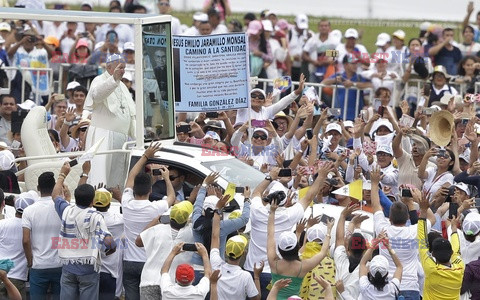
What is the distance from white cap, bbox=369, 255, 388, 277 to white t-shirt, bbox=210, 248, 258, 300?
122 centimetres

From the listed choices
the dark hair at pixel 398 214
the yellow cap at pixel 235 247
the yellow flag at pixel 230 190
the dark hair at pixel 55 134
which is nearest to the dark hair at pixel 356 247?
the dark hair at pixel 398 214

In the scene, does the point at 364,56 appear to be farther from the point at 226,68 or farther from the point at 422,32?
the point at 422,32

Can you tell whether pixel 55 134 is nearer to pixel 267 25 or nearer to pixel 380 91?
pixel 380 91

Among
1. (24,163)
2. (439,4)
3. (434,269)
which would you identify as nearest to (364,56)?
(24,163)

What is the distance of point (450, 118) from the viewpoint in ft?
64.6

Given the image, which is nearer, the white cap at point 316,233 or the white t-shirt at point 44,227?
the white cap at point 316,233

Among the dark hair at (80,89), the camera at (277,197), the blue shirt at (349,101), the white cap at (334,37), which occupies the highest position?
the camera at (277,197)

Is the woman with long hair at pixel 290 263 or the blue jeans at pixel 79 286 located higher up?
the woman with long hair at pixel 290 263

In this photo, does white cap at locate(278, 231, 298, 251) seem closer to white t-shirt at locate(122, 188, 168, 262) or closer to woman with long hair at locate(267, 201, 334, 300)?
woman with long hair at locate(267, 201, 334, 300)

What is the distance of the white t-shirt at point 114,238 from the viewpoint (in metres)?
16.6

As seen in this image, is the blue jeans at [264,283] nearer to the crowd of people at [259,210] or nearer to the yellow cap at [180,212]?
the crowd of people at [259,210]

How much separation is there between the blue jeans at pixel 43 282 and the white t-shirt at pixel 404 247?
3.32 meters

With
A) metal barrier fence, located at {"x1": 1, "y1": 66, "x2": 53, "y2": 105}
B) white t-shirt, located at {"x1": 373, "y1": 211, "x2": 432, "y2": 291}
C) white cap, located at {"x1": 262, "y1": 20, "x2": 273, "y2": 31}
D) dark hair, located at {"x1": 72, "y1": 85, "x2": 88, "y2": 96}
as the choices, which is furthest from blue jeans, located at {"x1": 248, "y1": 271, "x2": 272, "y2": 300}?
white cap, located at {"x1": 262, "y1": 20, "x2": 273, "y2": 31}

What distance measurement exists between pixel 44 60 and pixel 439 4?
493 inches
